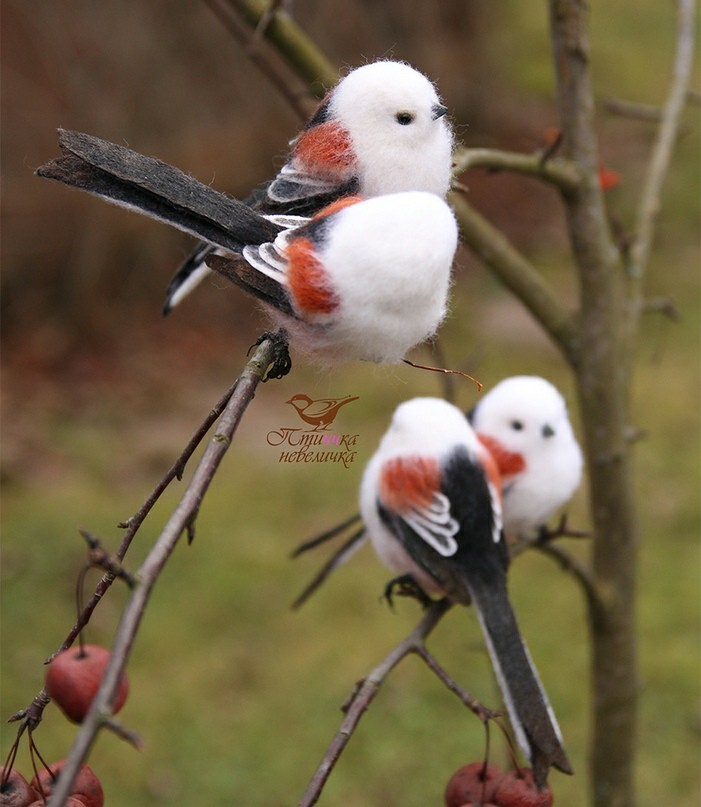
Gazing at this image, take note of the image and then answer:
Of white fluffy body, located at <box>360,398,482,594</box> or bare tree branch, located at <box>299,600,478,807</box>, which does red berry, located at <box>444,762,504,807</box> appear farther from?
white fluffy body, located at <box>360,398,482,594</box>

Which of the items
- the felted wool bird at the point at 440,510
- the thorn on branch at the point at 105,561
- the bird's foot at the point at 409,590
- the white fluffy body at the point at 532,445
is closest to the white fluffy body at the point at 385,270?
the thorn on branch at the point at 105,561

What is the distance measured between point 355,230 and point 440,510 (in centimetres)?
55

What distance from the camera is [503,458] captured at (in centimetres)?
140

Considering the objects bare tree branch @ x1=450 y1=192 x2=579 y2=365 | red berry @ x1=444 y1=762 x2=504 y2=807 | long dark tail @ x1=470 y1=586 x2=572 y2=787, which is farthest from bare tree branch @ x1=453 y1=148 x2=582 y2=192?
red berry @ x1=444 y1=762 x2=504 y2=807

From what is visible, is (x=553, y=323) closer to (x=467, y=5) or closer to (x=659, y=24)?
(x=467, y=5)

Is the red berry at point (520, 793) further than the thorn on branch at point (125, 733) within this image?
Yes

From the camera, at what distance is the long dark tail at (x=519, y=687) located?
865 mm

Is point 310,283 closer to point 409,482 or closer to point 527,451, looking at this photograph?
point 409,482

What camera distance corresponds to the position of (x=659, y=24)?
6918 millimetres

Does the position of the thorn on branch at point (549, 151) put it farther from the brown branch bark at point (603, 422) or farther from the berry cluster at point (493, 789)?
the berry cluster at point (493, 789)

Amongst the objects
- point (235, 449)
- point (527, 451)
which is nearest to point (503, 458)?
point (527, 451)

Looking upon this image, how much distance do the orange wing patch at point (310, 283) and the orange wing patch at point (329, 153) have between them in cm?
14

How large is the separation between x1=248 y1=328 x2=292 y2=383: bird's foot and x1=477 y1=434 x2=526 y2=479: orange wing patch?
2.24ft

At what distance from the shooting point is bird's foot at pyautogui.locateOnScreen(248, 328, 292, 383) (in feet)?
2.40
